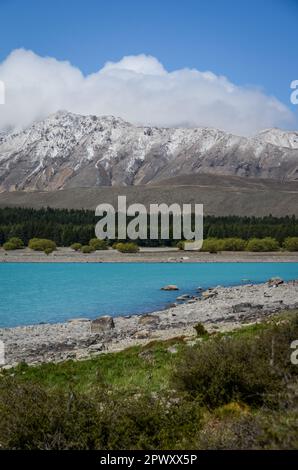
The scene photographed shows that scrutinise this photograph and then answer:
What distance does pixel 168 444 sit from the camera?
6.77m

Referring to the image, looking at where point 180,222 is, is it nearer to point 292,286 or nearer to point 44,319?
point 292,286

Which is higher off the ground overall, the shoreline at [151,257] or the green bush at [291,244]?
the green bush at [291,244]

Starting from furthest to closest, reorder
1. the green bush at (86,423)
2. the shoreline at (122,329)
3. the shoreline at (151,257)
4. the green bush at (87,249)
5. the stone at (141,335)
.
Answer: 1. the green bush at (87,249)
2. the shoreline at (151,257)
3. the stone at (141,335)
4. the shoreline at (122,329)
5. the green bush at (86,423)

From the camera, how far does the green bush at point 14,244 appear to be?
114500 mm

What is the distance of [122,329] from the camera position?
2577cm

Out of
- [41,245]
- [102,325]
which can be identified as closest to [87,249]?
[41,245]

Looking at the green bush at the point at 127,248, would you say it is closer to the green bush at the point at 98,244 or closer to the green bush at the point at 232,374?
the green bush at the point at 98,244

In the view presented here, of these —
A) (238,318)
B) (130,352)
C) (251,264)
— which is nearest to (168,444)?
(130,352)

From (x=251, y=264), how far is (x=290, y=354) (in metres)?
90.0

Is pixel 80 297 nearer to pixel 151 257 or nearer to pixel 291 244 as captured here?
pixel 151 257

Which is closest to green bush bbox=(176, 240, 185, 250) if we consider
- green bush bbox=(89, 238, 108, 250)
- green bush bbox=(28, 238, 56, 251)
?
green bush bbox=(89, 238, 108, 250)

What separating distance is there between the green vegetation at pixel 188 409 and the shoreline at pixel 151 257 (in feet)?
294

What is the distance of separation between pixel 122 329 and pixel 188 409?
1843cm

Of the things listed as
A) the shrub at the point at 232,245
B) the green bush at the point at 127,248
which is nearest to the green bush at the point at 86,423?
the green bush at the point at 127,248
